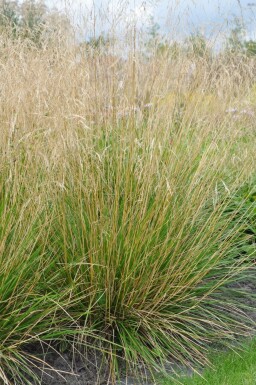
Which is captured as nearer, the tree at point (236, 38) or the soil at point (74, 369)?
the soil at point (74, 369)

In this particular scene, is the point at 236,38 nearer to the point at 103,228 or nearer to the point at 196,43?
the point at 196,43

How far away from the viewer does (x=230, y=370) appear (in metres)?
3.21

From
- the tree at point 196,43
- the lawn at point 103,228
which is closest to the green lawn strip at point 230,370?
the lawn at point 103,228

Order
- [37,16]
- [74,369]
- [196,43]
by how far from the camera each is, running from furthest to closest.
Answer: [37,16], [196,43], [74,369]

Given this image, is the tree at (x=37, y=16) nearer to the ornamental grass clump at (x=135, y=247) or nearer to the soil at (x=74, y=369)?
the ornamental grass clump at (x=135, y=247)

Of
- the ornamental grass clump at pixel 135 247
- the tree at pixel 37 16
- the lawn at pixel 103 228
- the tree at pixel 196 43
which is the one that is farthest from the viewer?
the tree at pixel 196 43

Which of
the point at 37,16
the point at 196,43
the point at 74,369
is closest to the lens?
the point at 74,369

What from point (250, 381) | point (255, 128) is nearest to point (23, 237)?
point (250, 381)

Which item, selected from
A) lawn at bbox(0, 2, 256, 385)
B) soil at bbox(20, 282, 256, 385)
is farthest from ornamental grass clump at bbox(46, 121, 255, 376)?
soil at bbox(20, 282, 256, 385)

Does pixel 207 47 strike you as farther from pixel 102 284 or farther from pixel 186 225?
pixel 102 284

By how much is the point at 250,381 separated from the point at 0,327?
1.32 metres

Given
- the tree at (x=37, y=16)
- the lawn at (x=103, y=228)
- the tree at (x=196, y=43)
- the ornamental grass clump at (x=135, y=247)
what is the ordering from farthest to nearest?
the tree at (x=196, y=43), the tree at (x=37, y=16), the ornamental grass clump at (x=135, y=247), the lawn at (x=103, y=228)

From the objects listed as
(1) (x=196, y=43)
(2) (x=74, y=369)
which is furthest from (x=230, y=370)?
(1) (x=196, y=43)

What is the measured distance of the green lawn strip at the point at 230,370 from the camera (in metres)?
3.08
